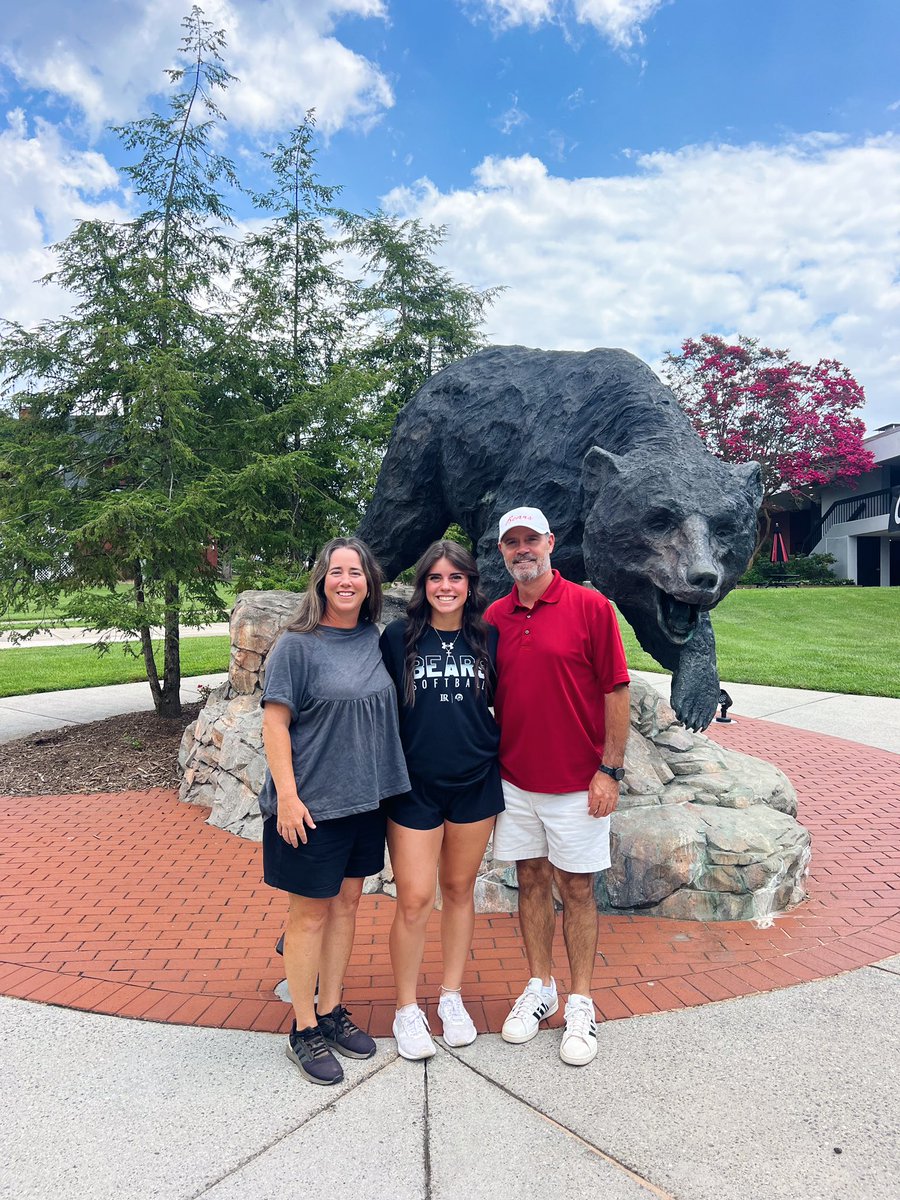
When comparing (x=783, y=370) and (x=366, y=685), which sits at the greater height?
(x=783, y=370)

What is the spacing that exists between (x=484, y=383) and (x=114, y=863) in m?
3.59

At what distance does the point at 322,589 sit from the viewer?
2539mm

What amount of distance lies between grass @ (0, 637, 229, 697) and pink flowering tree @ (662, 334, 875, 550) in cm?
1745

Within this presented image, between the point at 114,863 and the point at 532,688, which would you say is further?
the point at 114,863

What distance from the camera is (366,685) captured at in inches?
97.0

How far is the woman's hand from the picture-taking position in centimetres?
232

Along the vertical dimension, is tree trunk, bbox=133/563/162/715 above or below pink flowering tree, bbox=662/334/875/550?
below

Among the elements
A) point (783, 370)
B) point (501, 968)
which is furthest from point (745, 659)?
point (783, 370)

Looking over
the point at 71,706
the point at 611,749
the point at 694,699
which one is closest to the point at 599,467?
the point at 694,699

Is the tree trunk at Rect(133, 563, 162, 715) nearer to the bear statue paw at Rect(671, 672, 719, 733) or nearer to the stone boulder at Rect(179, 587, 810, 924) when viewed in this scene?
the stone boulder at Rect(179, 587, 810, 924)

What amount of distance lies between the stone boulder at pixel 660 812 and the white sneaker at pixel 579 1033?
107cm

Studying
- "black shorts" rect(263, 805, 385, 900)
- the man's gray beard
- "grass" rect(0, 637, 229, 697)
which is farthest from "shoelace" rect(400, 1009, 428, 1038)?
"grass" rect(0, 637, 229, 697)

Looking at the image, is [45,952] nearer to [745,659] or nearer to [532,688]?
[532,688]

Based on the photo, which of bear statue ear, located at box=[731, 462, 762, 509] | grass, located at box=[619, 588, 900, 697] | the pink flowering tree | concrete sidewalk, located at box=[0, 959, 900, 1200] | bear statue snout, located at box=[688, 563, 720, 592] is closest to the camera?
concrete sidewalk, located at box=[0, 959, 900, 1200]
